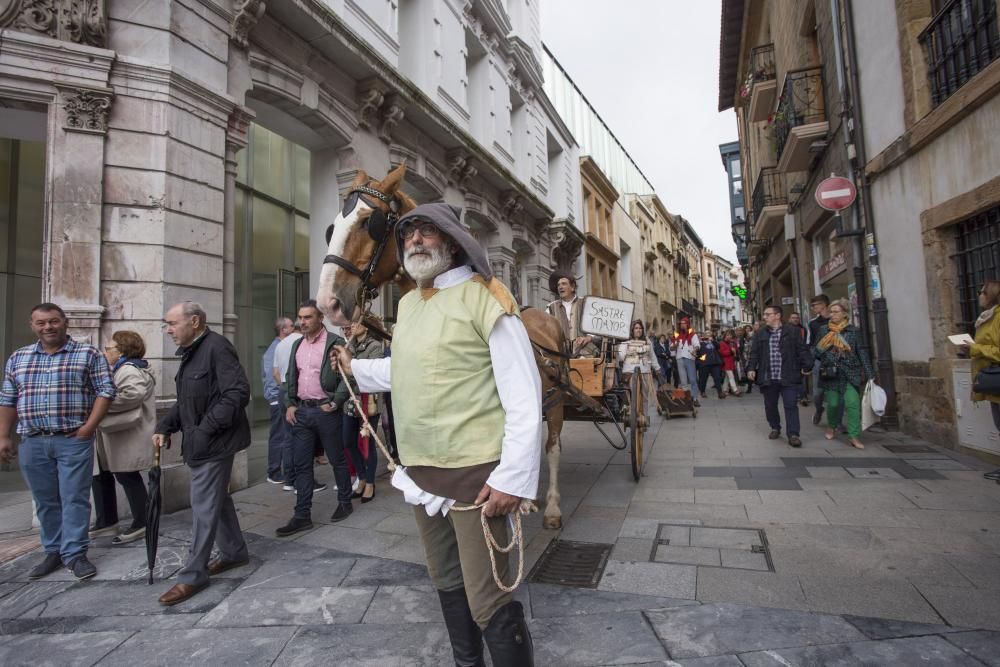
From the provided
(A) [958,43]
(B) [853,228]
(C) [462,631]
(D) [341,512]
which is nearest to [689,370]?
(B) [853,228]

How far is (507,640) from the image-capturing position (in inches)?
70.1

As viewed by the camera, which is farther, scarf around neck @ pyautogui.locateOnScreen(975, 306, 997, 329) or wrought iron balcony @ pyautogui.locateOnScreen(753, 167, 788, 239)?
wrought iron balcony @ pyautogui.locateOnScreen(753, 167, 788, 239)

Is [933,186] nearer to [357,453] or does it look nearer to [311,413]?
[357,453]

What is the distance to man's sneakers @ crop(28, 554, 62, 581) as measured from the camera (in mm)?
3643

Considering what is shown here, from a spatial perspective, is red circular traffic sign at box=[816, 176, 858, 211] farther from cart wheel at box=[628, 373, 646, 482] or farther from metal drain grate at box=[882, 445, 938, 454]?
cart wheel at box=[628, 373, 646, 482]

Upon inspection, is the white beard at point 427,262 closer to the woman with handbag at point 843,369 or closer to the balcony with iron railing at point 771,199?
the woman with handbag at point 843,369

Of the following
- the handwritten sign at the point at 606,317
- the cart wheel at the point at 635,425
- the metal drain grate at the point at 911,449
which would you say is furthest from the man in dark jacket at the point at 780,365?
the handwritten sign at the point at 606,317

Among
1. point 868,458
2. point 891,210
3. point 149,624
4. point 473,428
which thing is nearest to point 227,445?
point 149,624

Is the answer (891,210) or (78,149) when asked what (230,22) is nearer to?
(78,149)

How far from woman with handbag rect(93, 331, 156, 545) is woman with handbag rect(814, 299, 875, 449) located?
7.47 metres

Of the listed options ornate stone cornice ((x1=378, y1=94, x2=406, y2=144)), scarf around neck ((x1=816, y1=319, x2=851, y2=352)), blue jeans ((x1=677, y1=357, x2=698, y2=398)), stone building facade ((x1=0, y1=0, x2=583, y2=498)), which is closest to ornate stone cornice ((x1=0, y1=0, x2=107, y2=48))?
stone building facade ((x1=0, y1=0, x2=583, y2=498))

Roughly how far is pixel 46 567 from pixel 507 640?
369 cm

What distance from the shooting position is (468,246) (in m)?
1.94

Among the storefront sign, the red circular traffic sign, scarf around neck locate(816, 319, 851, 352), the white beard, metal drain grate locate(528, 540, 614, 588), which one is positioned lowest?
metal drain grate locate(528, 540, 614, 588)
